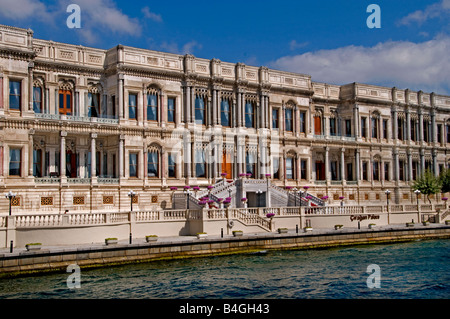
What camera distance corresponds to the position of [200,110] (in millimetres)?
47656

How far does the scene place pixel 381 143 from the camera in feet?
201

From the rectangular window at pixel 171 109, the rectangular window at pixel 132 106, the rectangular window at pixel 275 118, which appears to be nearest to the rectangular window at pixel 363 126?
the rectangular window at pixel 275 118

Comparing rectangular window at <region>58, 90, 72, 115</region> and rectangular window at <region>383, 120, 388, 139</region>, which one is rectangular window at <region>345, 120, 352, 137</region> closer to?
rectangular window at <region>383, 120, 388, 139</region>

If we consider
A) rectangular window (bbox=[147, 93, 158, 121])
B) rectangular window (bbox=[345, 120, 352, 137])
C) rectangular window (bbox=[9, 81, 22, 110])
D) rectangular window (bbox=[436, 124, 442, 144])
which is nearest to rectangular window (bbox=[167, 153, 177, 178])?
rectangular window (bbox=[147, 93, 158, 121])

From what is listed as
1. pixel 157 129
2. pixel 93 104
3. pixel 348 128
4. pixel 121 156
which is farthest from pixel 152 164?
pixel 348 128

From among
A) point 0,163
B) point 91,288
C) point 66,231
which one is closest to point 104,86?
point 0,163

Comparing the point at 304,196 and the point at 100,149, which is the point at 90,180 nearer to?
the point at 100,149

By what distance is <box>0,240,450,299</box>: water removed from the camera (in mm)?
22406

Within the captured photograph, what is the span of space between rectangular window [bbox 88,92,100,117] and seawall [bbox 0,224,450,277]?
15.3m

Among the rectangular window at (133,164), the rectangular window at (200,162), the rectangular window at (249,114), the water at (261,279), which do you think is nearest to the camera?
the water at (261,279)

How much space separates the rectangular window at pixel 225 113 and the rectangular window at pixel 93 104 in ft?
34.7

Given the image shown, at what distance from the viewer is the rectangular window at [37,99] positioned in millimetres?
41531

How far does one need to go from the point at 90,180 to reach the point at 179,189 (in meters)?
7.47

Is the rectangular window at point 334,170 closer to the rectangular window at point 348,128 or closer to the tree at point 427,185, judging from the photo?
the rectangular window at point 348,128
